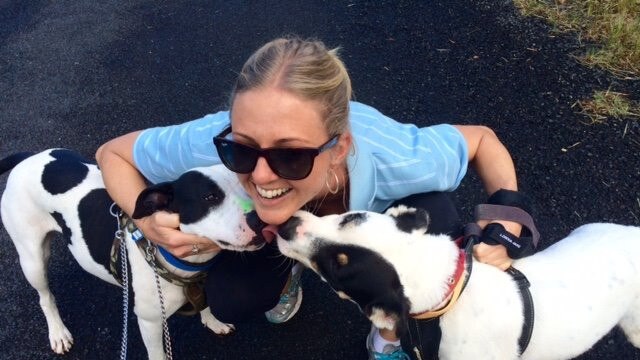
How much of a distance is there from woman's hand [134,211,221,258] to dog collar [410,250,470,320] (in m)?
1.00

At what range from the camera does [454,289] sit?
223 centimetres

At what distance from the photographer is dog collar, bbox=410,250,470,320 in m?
2.23

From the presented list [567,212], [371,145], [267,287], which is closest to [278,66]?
[371,145]

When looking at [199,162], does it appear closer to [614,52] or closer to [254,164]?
[254,164]

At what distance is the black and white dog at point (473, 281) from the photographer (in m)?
2.18

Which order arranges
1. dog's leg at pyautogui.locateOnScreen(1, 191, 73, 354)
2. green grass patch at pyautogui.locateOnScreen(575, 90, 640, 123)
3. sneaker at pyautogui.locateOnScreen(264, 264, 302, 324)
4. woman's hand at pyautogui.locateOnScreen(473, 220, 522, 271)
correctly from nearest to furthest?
woman's hand at pyautogui.locateOnScreen(473, 220, 522, 271), dog's leg at pyautogui.locateOnScreen(1, 191, 73, 354), sneaker at pyautogui.locateOnScreen(264, 264, 302, 324), green grass patch at pyautogui.locateOnScreen(575, 90, 640, 123)

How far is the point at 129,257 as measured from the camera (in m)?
2.68

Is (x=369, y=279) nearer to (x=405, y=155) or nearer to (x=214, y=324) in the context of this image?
(x=405, y=155)

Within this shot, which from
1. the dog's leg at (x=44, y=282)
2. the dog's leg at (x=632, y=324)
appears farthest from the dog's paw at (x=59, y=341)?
the dog's leg at (x=632, y=324)

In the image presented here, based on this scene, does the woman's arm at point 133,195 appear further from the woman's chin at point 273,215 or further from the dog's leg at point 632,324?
the dog's leg at point 632,324

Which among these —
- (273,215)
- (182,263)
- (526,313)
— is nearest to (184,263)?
(182,263)

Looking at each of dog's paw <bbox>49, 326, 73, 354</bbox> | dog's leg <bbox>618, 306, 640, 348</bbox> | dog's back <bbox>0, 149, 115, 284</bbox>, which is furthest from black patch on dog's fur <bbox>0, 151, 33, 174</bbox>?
dog's leg <bbox>618, 306, 640, 348</bbox>

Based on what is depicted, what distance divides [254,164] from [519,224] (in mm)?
1321

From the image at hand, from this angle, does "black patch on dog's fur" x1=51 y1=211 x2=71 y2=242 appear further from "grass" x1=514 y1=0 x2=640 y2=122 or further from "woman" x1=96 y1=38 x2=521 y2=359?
"grass" x1=514 y1=0 x2=640 y2=122
